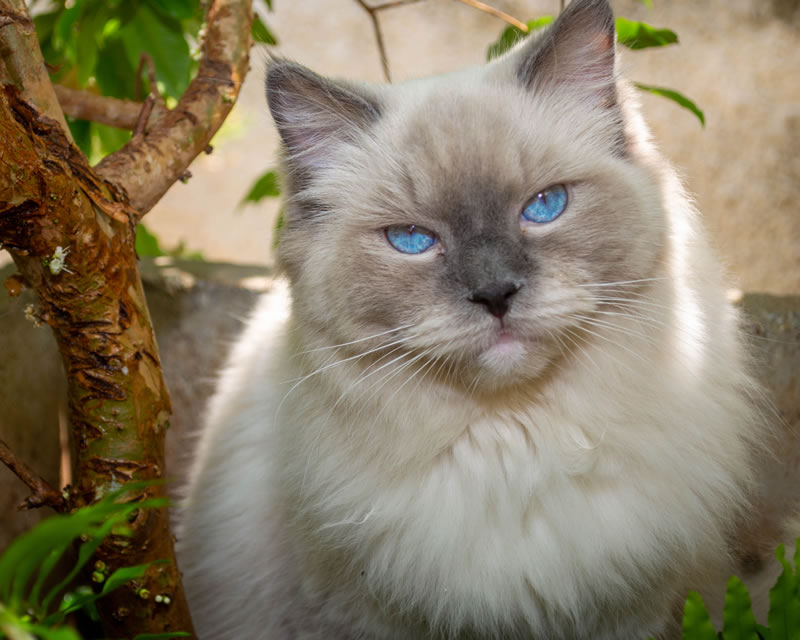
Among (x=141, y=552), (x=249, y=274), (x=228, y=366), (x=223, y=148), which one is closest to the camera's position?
(x=141, y=552)

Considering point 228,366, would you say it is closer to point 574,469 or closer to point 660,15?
point 574,469

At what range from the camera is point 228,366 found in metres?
2.36

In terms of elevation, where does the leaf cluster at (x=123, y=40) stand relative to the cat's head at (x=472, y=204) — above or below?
above

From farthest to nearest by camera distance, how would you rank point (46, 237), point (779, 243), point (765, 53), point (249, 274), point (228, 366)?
point (765, 53) < point (779, 243) < point (249, 274) < point (228, 366) < point (46, 237)

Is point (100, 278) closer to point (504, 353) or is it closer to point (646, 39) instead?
point (504, 353)

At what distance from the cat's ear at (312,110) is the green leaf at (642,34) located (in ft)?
2.38

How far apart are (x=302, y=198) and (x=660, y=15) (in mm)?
3603

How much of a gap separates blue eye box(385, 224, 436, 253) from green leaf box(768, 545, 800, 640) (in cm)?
78

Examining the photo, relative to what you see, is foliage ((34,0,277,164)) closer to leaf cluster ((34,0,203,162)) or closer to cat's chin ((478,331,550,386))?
leaf cluster ((34,0,203,162))

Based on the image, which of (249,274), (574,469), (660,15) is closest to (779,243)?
(660,15)

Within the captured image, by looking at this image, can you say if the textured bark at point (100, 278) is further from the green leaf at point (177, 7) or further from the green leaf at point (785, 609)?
the green leaf at point (785, 609)

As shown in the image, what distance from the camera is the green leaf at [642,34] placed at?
1872 mm

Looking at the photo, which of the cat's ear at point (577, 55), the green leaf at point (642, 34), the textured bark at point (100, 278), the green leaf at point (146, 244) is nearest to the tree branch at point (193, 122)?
the textured bark at point (100, 278)

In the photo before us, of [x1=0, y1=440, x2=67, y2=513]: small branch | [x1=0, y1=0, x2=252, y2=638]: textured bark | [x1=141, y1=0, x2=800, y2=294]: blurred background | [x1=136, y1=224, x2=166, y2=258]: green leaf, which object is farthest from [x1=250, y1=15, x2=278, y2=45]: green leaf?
[x1=141, y1=0, x2=800, y2=294]: blurred background
